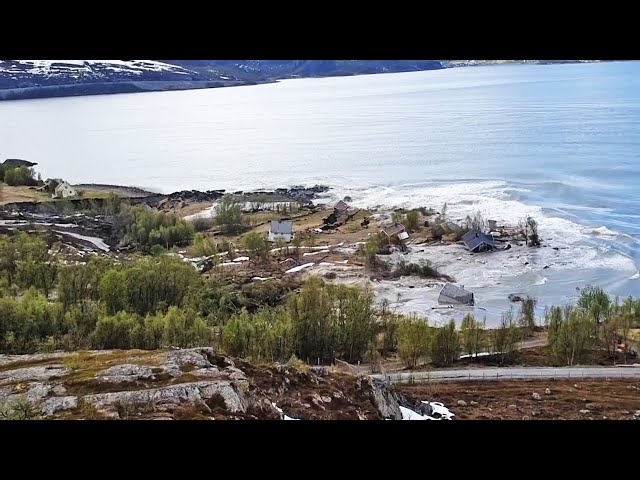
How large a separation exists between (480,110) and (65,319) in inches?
296

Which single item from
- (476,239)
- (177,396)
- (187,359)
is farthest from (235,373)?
(476,239)

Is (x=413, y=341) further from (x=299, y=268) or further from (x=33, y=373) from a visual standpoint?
(x=33, y=373)

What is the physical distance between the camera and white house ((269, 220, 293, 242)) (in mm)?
7188

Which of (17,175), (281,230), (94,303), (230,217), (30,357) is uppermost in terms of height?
(17,175)

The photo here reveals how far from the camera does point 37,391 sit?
4.02m

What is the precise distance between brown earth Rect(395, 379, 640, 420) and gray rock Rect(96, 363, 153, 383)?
6.16 feet

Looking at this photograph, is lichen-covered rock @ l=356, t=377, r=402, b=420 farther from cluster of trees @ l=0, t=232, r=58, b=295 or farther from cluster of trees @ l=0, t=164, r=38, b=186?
cluster of trees @ l=0, t=164, r=38, b=186

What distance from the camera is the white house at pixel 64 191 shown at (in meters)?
7.47

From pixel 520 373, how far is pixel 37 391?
3700mm

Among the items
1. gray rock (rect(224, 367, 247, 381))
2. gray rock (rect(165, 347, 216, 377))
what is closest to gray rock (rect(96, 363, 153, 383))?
gray rock (rect(165, 347, 216, 377))

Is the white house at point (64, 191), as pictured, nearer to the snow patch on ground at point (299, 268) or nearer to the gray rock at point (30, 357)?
the snow patch on ground at point (299, 268)
